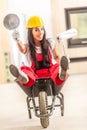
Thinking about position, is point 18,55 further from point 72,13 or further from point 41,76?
point 41,76

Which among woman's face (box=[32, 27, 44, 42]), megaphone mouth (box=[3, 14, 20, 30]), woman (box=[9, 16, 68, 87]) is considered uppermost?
megaphone mouth (box=[3, 14, 20, 30])

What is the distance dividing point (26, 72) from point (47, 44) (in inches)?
11.6

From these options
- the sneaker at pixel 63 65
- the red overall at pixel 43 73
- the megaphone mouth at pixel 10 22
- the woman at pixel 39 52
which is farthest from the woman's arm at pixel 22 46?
the sneaker at pixel 63 65

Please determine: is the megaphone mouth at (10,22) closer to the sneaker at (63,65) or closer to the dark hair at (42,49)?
the dark hair at (42,49)

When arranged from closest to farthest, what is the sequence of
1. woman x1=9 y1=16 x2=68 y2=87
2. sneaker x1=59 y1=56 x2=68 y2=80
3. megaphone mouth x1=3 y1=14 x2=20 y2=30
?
sneaker x1=59 y1=56 x2=68 y2=80 < woman x1=9 y1=16 x2=68 y2=87 < megaphone mouth x1=3 y1=14 x2=20 y2=30

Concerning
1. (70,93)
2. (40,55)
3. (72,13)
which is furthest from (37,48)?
(72,13)

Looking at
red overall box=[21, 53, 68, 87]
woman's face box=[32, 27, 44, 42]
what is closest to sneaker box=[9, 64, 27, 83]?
red overall box=[21, 53, 68, 87]

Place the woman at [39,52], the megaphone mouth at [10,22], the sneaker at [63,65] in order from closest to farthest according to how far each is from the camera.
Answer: the sneaker at [63,65]
the woman at [39,52]
the megaphone mouth at [10,22]

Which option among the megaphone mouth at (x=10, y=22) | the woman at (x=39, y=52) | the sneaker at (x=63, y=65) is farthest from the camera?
the megaphone mouth at (x=10, y=22)

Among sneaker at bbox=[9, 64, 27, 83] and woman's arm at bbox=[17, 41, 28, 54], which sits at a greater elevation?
woman's arm at bbox=[17, 41, 28, 54]

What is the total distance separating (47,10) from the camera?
10.6ft

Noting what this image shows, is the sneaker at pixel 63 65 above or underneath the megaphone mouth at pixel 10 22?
underneath

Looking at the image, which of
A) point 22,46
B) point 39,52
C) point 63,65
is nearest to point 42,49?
point 39,52

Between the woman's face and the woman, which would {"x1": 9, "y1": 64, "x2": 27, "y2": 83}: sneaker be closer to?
the woman
